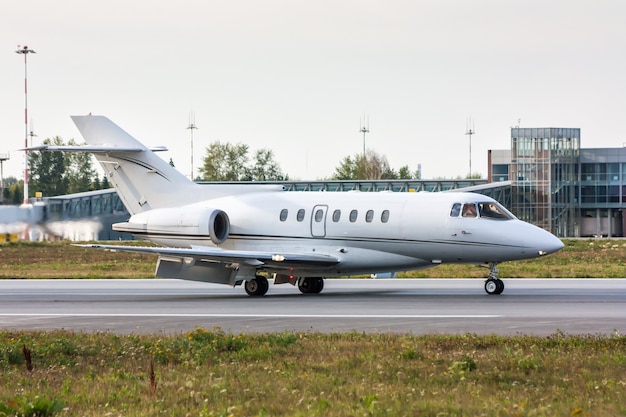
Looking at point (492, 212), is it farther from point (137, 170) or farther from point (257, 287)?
point (137, 170)

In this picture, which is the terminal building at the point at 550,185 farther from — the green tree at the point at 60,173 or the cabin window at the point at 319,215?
the cabin window at the point at 319,215

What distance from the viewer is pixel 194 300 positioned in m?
27.2

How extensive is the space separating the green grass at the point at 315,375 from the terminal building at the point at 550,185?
218 ft

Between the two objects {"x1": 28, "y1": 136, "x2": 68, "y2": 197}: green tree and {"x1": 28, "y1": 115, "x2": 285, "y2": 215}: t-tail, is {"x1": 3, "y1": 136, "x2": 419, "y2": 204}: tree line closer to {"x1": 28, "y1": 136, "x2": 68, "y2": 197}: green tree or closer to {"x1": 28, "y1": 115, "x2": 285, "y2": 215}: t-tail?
{"x1": 28, "y1": 136, "x2": 68, "y2": 197}: green tree

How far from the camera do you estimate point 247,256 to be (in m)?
27.8

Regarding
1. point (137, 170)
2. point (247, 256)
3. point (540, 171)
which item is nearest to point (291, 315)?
point (247, 256)

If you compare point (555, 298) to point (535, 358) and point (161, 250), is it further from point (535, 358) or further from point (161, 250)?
point (535, 358)

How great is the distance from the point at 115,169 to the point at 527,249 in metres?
13.6

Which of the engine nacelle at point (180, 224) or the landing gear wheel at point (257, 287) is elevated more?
the engine nacelle at point (180, 224)

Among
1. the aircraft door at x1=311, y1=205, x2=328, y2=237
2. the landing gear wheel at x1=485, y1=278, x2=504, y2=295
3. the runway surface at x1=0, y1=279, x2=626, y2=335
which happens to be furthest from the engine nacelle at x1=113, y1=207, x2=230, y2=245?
the landing gear wheel at x1=485, y1=278, x2=504, y2=295

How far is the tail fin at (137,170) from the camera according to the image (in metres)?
32.8

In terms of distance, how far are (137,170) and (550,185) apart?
204 ft

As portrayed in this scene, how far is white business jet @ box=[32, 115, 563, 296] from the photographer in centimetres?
2767

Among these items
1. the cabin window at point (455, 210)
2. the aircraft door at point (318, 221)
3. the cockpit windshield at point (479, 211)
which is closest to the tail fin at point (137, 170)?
the aircraft door at point (318, 221)
